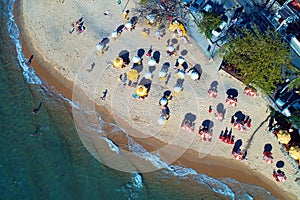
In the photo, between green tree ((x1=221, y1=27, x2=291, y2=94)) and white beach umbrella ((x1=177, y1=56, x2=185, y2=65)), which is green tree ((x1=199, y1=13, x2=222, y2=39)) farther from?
white beach umbrella ((x1=177, y1=56, x2=185, y2=65))

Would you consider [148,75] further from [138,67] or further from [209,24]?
[209,24]

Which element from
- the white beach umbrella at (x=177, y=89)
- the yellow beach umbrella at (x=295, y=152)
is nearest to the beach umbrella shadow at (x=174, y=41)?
the white beach umbrella at (x=177, y=89)

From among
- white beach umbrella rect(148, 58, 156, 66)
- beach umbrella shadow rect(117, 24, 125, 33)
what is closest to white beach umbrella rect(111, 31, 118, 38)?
beach umbrella shadow rect(117, 24, 125, 33)

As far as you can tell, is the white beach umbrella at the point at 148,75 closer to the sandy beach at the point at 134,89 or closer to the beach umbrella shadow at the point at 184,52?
the sandy beach at the point at 134,89

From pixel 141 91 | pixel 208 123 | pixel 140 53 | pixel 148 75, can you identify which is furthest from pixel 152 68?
pixel 208 123

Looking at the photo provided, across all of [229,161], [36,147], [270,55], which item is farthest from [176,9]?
[36,147]

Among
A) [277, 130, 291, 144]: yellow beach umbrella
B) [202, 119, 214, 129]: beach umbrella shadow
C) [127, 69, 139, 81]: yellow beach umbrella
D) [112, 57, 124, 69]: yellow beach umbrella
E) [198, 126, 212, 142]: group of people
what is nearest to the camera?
[277, 130, 291, 144]: yellow beach umbrella

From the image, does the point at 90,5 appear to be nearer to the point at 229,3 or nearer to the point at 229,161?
the point at 229,3

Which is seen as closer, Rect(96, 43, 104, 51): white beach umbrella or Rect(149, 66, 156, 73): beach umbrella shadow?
Rect(149, 66, 156, 73): beach umbrella shadow
